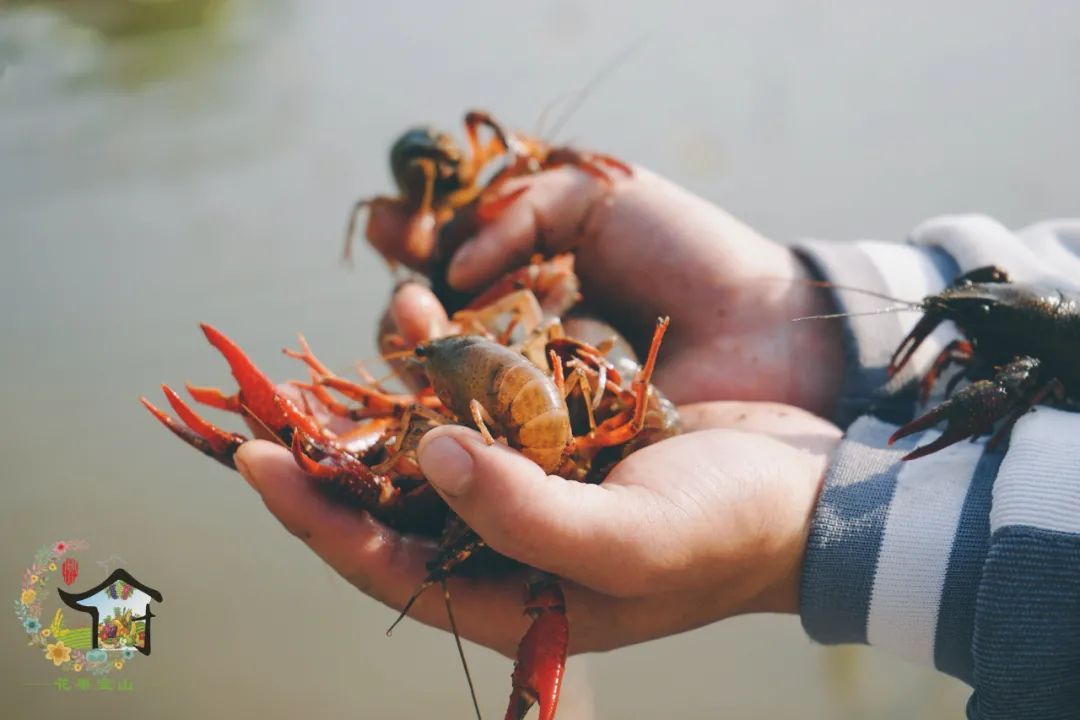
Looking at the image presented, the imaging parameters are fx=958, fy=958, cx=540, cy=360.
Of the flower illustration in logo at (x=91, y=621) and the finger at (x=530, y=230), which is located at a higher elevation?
the finger at (x=530, y=230)

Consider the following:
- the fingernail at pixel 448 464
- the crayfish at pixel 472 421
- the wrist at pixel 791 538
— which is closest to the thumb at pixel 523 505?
the fingernail at pixel 448 464

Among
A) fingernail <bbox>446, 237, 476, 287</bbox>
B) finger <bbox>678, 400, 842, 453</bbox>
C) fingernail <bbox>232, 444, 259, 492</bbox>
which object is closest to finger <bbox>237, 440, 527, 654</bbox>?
fingernail <bbox>232, 444, 259, 492</bbox>

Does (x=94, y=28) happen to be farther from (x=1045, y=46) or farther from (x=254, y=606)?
(x=1045, y=46)

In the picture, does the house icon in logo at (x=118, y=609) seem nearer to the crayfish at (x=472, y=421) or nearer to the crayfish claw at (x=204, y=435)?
the crayfish at (x=472, y=421)

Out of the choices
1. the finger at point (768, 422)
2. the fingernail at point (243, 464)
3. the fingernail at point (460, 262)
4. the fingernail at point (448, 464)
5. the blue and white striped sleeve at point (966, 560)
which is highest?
the fingernail at point (460, 262)

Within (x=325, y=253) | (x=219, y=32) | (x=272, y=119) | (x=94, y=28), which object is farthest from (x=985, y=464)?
(x=94, y=28)

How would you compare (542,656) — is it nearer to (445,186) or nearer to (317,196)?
(445,186)
